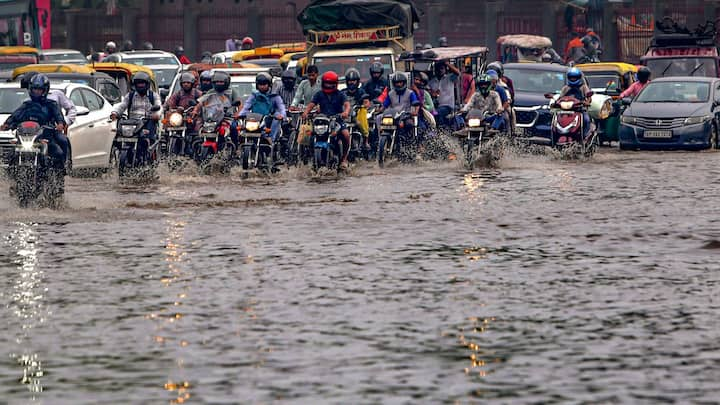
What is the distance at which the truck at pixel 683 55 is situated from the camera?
34.3 meters

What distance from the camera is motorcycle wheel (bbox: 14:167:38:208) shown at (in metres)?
18.7

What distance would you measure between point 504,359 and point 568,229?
7176 mm

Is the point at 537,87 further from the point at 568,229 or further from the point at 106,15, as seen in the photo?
the point at 106,15

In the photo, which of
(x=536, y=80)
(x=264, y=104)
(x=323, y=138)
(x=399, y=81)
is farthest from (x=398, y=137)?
(x=536, y=80)

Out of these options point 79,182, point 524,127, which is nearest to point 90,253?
point 79,182

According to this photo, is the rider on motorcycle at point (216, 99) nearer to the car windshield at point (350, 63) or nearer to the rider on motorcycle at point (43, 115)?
the car windshield at point (350, 63)

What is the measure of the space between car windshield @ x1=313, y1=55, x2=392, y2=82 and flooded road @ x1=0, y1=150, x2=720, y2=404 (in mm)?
8832

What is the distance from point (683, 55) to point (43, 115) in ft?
60.7

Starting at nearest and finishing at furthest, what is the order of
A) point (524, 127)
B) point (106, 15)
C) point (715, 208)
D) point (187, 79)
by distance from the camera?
1. point (715, 208)
2. point (187, 79)
3. point (524, 127)
4. point (106, 15)

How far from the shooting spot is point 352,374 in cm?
888

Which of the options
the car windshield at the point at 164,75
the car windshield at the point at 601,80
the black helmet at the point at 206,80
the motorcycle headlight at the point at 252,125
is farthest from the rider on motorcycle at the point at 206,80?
the car windshield at the point at 164,75

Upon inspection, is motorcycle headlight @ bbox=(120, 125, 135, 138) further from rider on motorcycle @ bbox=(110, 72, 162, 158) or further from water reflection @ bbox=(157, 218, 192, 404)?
water reflection @ bbox=(157, 218, 192, 404)

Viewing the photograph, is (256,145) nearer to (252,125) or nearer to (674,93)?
(252,125)

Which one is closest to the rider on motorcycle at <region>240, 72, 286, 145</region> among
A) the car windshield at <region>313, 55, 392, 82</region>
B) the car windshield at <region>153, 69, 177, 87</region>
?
the car windshield at <region>313, 55, 392, 82</region>
